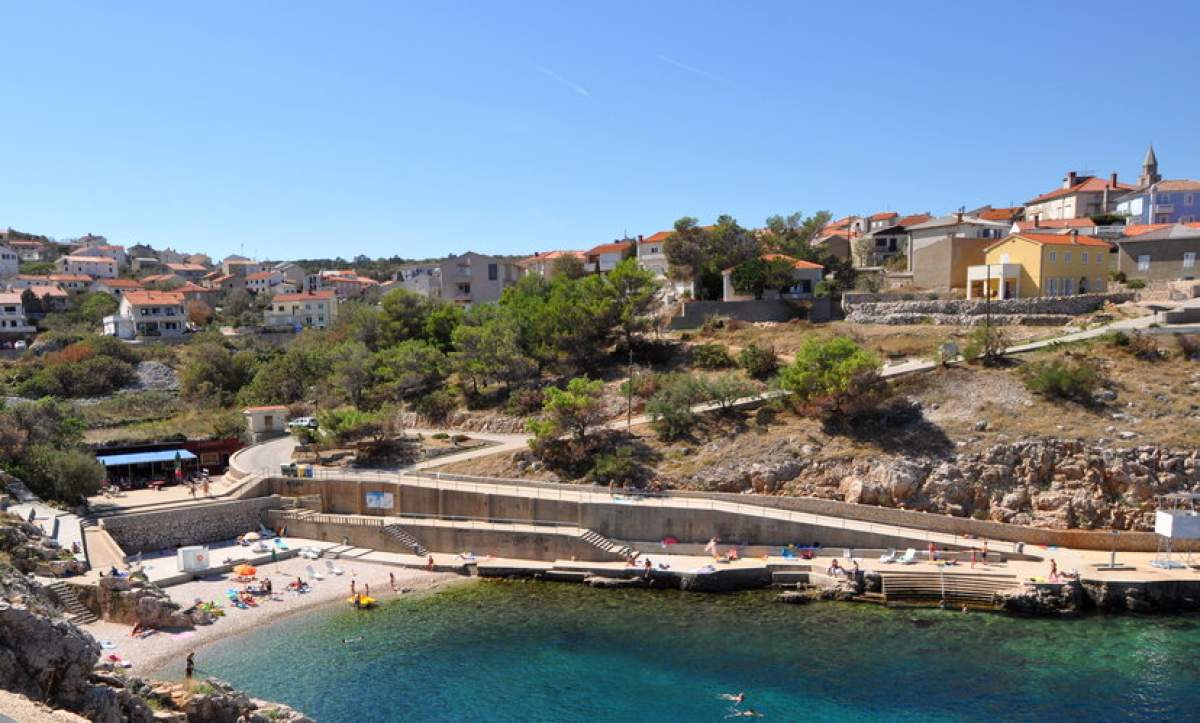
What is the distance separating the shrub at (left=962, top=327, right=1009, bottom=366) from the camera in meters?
39.6

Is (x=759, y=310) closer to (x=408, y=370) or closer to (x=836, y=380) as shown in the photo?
(x=836, y=380)

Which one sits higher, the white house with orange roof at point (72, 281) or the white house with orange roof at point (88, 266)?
the white house with orange roof at point (88, 266)

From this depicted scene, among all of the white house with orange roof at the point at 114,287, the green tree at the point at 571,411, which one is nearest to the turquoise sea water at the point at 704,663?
the green tree at the point at 571,411

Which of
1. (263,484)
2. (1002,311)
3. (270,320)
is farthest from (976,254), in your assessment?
(270,320)

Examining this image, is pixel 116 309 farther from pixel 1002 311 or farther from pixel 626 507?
pixel 1002 311

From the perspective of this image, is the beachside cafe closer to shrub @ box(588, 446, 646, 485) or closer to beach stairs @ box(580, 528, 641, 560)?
shrub @ box(588, 446, 646, 485)

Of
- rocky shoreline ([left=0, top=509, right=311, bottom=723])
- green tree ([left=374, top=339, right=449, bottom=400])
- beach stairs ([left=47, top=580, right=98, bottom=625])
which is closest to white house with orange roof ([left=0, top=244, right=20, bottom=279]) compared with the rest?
green tree ([left=374, top=339, right=449, bottom=400])

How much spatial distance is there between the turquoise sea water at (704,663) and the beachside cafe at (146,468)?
16.9 m

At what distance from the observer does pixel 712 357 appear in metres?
46.7

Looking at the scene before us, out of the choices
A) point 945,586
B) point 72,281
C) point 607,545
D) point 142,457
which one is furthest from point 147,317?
point 945,586

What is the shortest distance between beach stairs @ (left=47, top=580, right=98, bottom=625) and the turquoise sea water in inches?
171

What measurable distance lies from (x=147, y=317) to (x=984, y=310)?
76815 mm

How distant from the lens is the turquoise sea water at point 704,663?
21.2 m

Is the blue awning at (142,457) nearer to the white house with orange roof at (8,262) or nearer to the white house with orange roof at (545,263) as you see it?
the white house with orange roof at (545,263)
